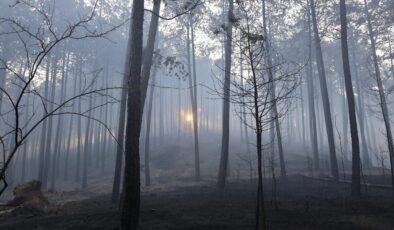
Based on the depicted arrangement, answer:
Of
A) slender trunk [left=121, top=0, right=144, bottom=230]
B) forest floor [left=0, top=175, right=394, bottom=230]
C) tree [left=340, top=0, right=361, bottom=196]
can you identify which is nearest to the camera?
slender trunk [left=121, top=0, right=144, bottom=230]

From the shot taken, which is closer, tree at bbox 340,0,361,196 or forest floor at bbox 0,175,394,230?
forest floor at bbox 0,175,394,230

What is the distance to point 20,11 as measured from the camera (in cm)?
3041

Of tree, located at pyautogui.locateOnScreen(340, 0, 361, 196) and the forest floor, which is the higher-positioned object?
tree, located at pyautogui.locateOnScreen(340, 0, 361, 196)

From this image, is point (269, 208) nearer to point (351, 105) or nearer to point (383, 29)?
point (351, 105)

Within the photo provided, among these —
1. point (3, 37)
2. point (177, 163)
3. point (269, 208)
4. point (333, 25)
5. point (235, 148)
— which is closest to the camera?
point (269, 208)

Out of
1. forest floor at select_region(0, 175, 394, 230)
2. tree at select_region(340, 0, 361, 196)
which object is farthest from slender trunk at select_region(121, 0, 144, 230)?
tree at select_region(340, 0, 361, 196)

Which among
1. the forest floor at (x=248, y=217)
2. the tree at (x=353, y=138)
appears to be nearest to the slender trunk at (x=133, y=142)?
the forest floor at (x=248, y=217)

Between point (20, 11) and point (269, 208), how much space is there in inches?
1197

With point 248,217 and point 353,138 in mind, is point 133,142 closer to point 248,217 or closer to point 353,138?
point 248,217

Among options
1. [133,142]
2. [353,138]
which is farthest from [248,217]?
[353,138]

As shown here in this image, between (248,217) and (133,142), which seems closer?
(133,142)

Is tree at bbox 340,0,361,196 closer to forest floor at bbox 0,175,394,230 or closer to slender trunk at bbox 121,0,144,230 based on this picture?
forest floor at bbox 0,175,394,230

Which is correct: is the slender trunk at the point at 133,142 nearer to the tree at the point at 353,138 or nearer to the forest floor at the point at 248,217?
the forest floor at the point at 248,217

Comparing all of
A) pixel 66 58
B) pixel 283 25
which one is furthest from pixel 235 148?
pixel 66 58
